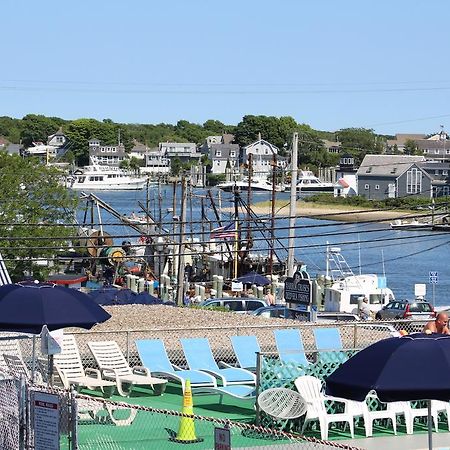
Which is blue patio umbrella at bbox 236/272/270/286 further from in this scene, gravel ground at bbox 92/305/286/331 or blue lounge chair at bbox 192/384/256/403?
blue lounge chair at bbox 192/384/256/403

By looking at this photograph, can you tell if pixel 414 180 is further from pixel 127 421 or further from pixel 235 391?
pixel 127 421

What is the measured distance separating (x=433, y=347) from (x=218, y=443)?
2.42 m

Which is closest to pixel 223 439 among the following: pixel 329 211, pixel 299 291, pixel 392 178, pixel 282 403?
pixel 282 403

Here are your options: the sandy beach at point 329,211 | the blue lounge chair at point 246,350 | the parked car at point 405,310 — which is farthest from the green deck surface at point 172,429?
the sandy beach at point 329,211

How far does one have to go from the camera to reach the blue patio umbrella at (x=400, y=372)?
11195 millimetres

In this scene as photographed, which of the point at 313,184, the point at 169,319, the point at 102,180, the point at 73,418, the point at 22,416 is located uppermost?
the point at 102,180

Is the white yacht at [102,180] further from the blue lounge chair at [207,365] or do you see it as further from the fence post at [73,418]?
the fence post at [73,418]

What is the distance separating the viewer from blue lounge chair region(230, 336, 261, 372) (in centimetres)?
2050

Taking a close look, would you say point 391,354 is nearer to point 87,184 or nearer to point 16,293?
point 16,293

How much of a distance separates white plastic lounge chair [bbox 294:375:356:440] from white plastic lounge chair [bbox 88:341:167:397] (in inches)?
122

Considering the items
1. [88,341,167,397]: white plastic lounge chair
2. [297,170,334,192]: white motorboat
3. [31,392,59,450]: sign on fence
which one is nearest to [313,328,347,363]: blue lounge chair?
[88,341,167,397]: white plastic lounge chair

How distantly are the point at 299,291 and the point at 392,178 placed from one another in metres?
131

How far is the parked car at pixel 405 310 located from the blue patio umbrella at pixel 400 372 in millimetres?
31685

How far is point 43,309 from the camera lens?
1688 cm
